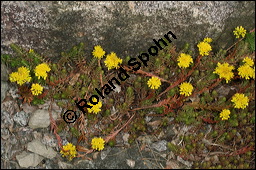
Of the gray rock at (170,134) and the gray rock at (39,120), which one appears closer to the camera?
the gray rock at (39,120)

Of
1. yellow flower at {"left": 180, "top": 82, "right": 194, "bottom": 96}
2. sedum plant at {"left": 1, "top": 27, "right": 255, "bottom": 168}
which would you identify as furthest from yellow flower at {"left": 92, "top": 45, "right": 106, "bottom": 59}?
yellow flower at {"left": 180, "top": 82, "right": 194, "bottom": 96}

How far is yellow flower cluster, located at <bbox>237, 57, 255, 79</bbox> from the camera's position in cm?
423

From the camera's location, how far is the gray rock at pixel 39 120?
13.4ft

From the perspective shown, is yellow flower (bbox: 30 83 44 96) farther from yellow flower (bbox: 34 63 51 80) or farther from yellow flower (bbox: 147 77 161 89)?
yellow flower (bbox: 147 77 161 89)

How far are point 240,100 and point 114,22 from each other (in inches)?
67.6

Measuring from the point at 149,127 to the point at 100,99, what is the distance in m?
0.67

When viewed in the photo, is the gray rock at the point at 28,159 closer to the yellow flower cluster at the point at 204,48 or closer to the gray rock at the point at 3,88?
the gray rock at the point at 3,88

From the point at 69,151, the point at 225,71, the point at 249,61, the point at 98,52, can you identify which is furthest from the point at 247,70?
the point at 69,151

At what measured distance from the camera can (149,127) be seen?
427 centimetres

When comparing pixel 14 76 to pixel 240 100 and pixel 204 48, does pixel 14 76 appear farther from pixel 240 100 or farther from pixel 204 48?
pixel 240 100

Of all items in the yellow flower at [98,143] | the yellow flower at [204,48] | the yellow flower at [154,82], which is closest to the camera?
the yellow flower at [98,143]

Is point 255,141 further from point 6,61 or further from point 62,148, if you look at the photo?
point 6,61

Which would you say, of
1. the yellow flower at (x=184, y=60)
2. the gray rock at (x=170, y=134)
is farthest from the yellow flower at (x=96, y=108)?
the yellow flower at (x=184, y=60)

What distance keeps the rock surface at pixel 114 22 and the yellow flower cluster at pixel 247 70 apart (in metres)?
0.44
